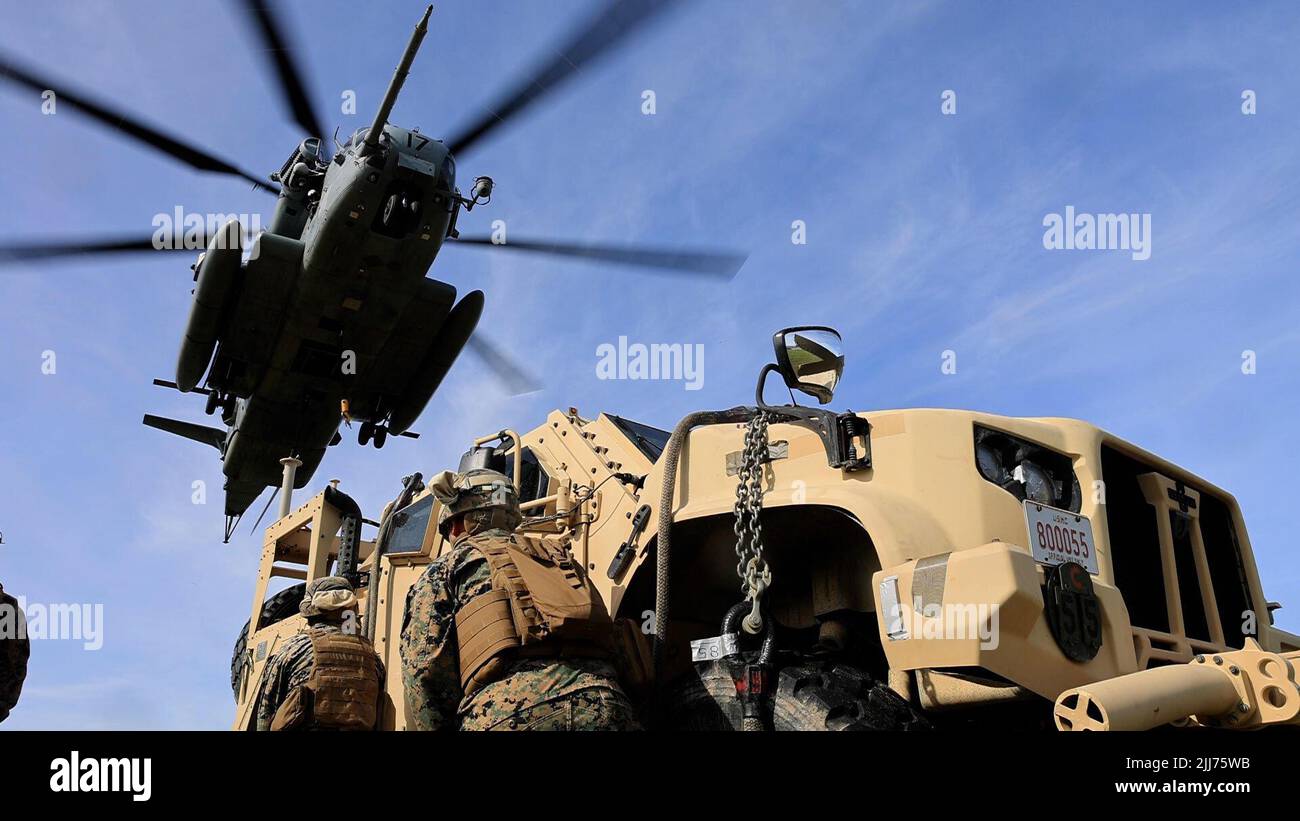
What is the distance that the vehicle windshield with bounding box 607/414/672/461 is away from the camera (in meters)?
5.43

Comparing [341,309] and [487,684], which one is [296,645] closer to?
[487,684]

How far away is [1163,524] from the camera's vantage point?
4.18 metres

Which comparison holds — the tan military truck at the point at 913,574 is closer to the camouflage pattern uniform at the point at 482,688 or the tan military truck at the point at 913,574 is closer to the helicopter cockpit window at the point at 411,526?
the camouflage pattern uniform at the point at 482,688

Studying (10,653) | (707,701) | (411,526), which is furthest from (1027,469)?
(10,653)

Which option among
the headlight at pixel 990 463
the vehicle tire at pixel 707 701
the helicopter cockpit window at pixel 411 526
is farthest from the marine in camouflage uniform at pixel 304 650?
the headlight at pixel 990 463

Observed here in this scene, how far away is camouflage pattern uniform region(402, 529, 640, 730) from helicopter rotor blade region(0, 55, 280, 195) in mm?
7900

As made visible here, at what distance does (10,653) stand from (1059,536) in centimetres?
462

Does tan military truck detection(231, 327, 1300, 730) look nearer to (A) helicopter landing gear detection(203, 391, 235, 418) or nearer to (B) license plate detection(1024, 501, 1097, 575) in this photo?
(B) license plate detection(1024, 501, 1097, 575)

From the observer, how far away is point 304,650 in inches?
187

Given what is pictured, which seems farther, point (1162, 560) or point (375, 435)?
point (375, 435)

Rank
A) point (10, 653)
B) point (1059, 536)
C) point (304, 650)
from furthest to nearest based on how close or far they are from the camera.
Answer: point (10, 653)
point (304, 650)
point (1059, 536)

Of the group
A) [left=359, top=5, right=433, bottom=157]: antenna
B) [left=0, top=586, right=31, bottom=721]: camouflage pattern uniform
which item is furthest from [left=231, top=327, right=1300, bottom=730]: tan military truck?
[left=359, top=5, right=433, bottom=157]: antenna

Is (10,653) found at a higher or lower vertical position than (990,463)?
lower

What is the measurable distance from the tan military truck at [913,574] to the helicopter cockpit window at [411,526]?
691 millimetres
